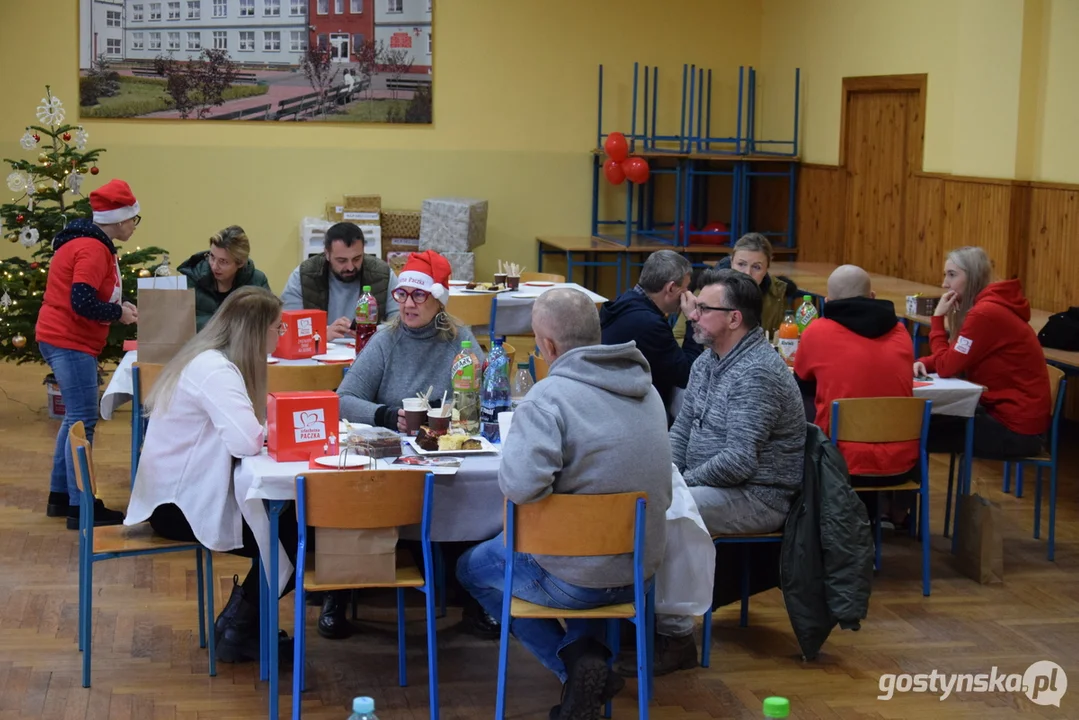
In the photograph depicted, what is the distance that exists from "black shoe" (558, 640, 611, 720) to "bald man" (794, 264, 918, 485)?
1.66 meters

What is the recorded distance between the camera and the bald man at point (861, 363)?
15.6ft

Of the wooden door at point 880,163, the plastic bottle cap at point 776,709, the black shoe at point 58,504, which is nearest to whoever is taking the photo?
the plastic bottle cap at point 776,709

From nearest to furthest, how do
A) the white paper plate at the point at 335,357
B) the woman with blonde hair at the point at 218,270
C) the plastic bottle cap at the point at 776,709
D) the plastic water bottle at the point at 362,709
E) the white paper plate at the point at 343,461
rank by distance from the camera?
the plastic bottle cap at the point at 776,709
the plastic water bottle at the point at 362,709
the white paper plate at the point at 343,461
the white paper plate at the point at 335,357
the woman with blonde hair at the point at 218,270

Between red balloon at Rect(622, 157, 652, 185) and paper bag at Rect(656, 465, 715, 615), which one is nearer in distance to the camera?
paper bag at Rect(656, 465, 715, 615)

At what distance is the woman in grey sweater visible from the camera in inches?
179

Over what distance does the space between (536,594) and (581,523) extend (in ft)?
0.88

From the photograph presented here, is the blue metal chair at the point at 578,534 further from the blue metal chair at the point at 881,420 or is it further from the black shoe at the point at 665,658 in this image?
the blue metal chair at the point at 881,420

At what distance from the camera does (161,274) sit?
628 centimetres

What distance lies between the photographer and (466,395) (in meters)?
4.12

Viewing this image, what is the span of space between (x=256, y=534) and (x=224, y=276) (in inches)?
89.1

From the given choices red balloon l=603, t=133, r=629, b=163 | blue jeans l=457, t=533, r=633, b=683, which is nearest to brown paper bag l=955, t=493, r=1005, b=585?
blue jeans l=457, t=533, r=633, b=683

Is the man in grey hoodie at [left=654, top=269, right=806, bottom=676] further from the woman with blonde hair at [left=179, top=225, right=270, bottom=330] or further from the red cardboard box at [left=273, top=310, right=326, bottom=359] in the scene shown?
the woman with blonde hair at [left=179, top=225, right=270, bottom=330]

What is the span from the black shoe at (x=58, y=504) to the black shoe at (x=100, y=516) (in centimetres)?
11

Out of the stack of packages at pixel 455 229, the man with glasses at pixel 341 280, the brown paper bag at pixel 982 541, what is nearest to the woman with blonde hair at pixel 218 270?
the man with glasses at pixel 341 280
